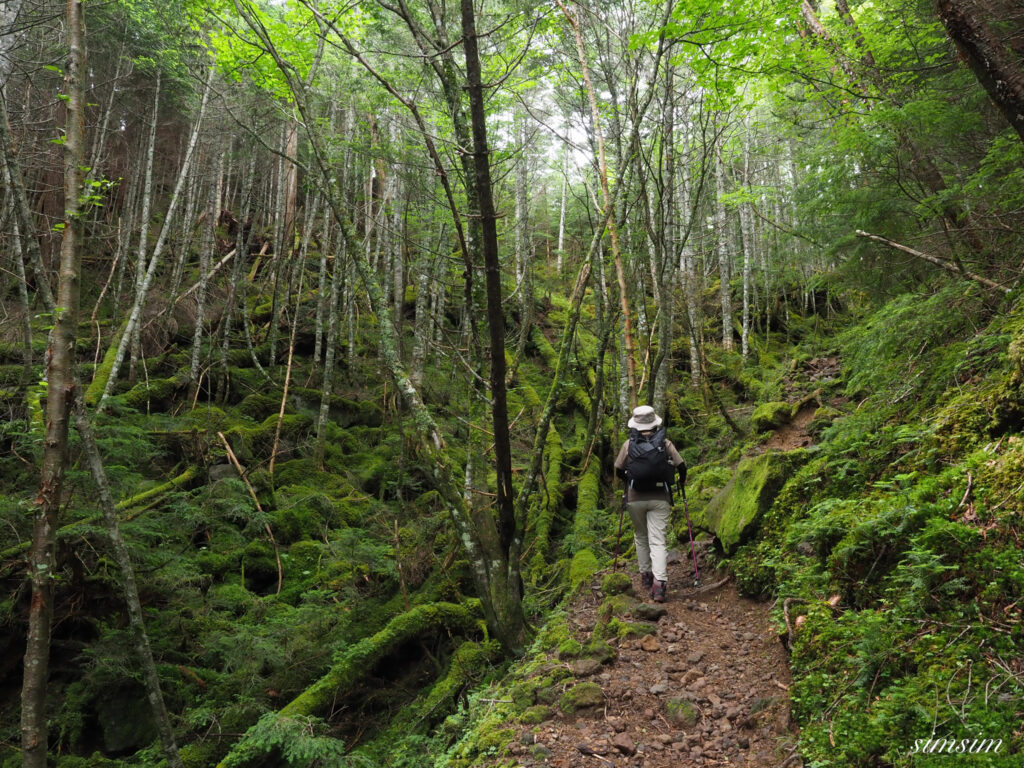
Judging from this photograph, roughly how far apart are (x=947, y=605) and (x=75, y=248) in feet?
17.5

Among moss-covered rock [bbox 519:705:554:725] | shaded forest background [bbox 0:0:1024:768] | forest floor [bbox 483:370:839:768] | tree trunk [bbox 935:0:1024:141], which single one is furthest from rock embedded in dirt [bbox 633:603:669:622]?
tree trunk [bbox 935:0:1024:141]

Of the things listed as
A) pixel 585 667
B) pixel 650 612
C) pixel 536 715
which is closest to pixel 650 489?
pixel 650 612

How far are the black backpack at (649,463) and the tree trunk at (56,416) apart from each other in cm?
429

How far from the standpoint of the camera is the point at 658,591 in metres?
4.70

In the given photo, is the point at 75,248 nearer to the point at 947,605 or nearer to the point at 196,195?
the point at 947,605

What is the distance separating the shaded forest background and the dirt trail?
0.29m

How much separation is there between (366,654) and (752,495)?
3.95 metres

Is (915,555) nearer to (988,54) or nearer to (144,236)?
(988,54)

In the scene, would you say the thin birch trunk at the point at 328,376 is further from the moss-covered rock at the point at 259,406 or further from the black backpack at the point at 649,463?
the black backpack at the point at 649,463

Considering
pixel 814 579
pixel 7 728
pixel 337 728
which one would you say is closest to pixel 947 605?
pixel 814 579

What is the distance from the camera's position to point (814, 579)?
11.1 feet

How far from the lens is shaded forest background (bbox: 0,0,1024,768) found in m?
2.94

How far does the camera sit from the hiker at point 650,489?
4.80 meters

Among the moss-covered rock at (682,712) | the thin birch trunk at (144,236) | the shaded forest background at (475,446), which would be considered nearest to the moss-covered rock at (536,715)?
the shaded forest background at (475,446)
